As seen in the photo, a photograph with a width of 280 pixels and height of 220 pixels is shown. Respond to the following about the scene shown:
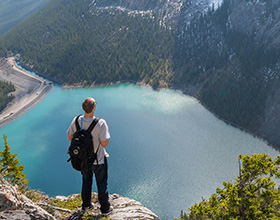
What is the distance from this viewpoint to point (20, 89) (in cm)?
12150

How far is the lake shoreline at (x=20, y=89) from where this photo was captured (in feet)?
330

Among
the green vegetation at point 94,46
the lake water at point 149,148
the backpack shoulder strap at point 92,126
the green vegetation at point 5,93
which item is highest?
the backpack shoulder strap at point 92,126

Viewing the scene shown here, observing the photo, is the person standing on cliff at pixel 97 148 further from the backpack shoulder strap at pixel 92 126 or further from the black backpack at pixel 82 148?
the black backpack at pixel 82 148

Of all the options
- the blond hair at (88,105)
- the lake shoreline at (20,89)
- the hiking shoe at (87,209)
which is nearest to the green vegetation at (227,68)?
the lake shoreline at (20,89)

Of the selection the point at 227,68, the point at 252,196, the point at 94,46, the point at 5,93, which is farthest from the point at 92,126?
the point at 94,46

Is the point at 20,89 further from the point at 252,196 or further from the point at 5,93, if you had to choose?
the point at 252,196

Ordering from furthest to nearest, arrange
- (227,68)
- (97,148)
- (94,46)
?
(94,46), (227,68), (97,148)

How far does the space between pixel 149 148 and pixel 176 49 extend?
71.9 meters

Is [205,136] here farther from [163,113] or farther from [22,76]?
[22,76]

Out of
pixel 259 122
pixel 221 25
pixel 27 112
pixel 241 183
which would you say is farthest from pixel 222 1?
pixel 241 183

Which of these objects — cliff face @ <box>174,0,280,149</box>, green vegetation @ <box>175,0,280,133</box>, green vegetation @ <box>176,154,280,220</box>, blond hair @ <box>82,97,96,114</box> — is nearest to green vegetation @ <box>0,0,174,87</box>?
cliff face @ <box>174,0,280,149</box>

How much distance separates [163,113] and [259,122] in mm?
30038

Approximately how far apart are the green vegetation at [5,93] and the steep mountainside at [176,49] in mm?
20532

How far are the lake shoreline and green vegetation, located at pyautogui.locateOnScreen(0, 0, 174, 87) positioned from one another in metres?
8.43
